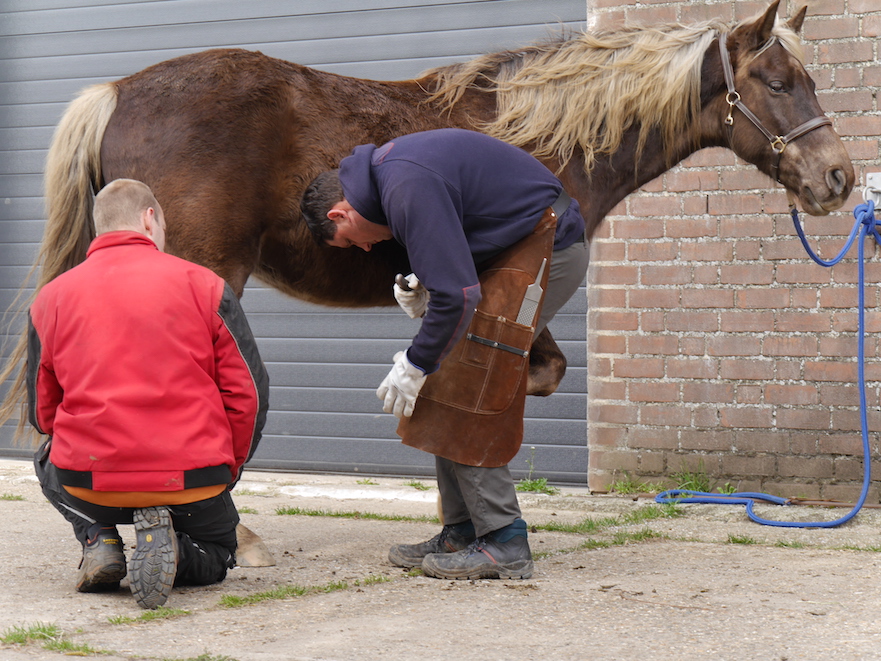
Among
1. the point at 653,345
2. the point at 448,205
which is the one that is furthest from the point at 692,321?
the point at 448,205

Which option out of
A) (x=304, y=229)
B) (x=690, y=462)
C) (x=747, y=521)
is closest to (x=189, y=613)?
(x=304, y=229)

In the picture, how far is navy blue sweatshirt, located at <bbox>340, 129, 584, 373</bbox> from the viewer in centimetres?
317

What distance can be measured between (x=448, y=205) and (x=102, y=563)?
5.25 ft

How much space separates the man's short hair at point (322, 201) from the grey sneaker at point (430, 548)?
1.21 metres

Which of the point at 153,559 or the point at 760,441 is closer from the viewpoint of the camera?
the point at 153,559

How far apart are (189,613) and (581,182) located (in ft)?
7.95

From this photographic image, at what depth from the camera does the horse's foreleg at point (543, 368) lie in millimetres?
4117

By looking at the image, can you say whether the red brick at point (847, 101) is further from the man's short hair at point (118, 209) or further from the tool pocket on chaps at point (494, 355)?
the man's short hair at point (118, 209)

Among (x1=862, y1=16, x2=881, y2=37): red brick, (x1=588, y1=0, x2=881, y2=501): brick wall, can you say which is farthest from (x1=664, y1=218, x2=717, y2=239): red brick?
(x1=862, y1=16, x2=881, y2=37): red brick

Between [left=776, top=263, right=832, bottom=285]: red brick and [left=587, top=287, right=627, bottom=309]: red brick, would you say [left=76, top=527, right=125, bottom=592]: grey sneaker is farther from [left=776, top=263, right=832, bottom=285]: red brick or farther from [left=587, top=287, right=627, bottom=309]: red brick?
[left=776, top=263, right=832, bottom=285]: red brick

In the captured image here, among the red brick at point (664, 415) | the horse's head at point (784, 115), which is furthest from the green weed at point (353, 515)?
the horse's head at point (784, 115)

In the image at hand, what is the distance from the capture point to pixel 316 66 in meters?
6.57

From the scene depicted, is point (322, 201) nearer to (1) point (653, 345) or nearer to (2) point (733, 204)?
(1) point (653, 345)

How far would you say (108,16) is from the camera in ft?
23.0
